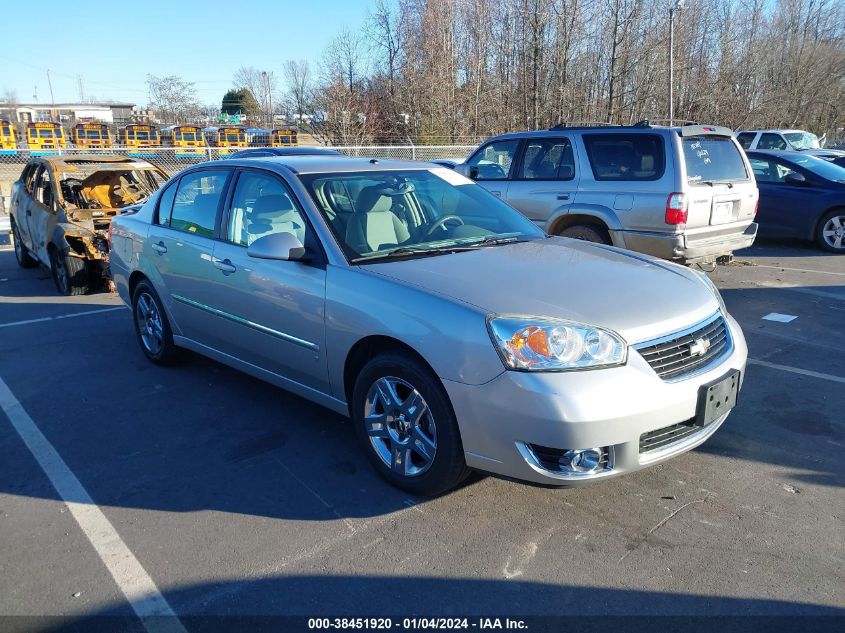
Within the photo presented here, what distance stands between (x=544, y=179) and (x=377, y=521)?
5856mm

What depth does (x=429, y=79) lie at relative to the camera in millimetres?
33750

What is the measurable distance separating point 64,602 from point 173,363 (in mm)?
3065

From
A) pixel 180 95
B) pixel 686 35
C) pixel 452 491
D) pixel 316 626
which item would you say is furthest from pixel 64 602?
pixel 180 95

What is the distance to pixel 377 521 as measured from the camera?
330 centimetres

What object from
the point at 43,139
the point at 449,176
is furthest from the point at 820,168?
the point at 43,139

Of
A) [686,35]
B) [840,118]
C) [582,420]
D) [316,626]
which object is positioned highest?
[686,35]

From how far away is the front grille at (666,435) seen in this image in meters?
3.06

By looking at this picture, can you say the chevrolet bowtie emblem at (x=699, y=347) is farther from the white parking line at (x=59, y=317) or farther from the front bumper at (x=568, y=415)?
the white parking line at (x=59, y=317)

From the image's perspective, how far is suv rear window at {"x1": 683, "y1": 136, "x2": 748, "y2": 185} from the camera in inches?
289

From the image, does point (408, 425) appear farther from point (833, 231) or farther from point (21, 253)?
point (833, 231)

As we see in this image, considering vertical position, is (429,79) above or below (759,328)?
above

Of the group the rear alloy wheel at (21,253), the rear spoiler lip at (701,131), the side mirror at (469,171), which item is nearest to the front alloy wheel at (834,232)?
the rear spoiler lip at (701,131)

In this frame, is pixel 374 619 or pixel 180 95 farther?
pixel 180 95

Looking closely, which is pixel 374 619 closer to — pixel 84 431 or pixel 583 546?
pixel 583 546
